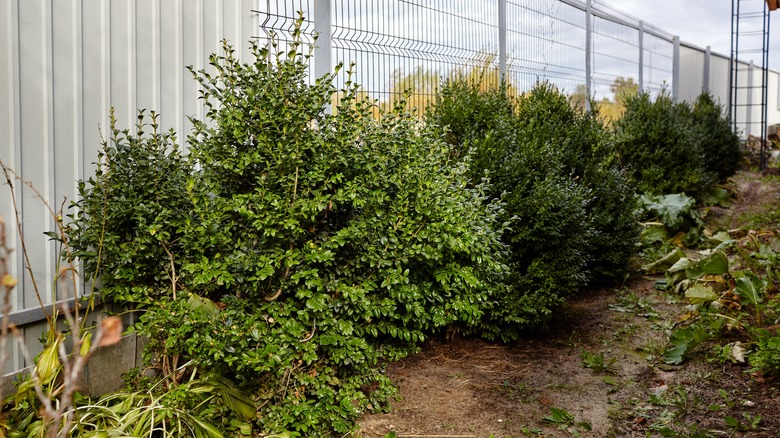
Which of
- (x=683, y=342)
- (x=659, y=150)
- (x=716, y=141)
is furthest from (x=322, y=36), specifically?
(x=716, y=141)

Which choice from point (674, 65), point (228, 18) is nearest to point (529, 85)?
point (228, 18)

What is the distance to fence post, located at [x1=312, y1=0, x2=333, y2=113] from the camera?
187 inches

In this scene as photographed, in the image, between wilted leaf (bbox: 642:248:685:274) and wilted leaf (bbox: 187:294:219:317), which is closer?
wilted leaf (bbox: 187:294:219:317)

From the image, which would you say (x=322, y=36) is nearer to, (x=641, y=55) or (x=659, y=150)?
(x=659, y=150)

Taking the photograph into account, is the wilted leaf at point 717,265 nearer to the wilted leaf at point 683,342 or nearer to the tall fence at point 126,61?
the wilted leaf at point 683,342

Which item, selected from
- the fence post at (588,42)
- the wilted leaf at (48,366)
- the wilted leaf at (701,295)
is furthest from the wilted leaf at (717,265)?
the fence post at (588,42)

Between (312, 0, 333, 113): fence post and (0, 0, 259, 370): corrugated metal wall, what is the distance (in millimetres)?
941

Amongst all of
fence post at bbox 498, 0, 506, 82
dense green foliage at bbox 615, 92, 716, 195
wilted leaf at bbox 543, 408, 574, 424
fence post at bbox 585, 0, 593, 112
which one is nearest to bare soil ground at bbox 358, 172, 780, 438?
wilted leaf at bbox 543, 408, 574, 424

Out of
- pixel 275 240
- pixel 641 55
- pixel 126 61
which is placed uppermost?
pixel 641 55

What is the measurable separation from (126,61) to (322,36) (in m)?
1.52

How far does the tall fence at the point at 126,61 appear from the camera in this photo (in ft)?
10.4

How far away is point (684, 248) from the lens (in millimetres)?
8117

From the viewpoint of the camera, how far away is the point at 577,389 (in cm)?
424

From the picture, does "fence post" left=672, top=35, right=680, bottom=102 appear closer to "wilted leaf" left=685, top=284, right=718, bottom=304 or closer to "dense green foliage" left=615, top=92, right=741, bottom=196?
"dense green foliage" left=615, top=92, right=741, bottom=196
